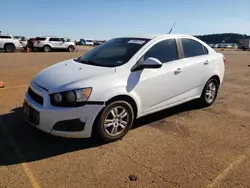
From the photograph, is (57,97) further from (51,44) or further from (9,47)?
(51,44)

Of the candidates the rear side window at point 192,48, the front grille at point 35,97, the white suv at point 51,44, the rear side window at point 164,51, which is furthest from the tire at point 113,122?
the white suv at point 51,44

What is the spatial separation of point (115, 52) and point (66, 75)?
115 cm

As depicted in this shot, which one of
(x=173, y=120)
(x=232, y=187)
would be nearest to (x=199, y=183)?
(x=232, y=187)

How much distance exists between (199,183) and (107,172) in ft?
3.55

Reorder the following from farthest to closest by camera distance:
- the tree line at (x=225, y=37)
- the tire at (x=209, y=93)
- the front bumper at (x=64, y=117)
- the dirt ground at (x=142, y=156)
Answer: the tree line at (x=225, y=37)
the tire at (x=209, y=93)
the front bumper at (x=64, y=117)
the dirt ground at (x=142, y=156)

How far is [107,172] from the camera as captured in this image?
3340 millimetres

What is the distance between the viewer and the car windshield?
4.52m

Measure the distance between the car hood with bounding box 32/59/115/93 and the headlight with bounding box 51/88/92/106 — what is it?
11cm

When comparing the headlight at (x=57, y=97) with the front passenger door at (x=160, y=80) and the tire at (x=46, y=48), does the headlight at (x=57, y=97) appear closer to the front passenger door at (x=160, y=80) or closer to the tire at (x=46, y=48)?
the front passenger door at (x=160, y=80)

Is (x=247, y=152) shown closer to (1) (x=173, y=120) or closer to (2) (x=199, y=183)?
(2) (x=199, y=183)

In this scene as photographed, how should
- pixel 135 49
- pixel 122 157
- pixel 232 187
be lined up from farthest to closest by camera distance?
pixel 135 49 → pixel 122 157 → pixel 232 187

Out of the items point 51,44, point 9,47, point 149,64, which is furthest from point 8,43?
point 149,64

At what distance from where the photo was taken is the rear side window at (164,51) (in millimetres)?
4725

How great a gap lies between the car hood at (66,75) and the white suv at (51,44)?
80.5 ft
